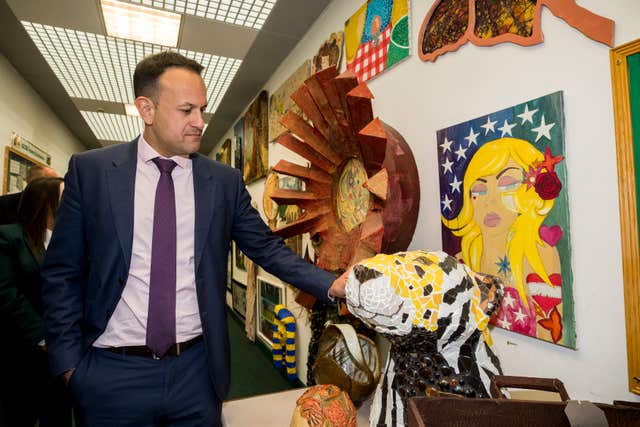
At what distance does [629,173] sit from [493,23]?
59 cm

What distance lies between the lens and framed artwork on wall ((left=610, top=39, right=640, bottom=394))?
0.78 metres

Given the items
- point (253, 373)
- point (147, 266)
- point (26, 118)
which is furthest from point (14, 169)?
point (147, 266)

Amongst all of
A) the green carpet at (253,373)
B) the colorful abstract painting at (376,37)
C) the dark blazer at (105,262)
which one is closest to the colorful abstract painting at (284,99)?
the colorful abstract painting at (376,37)

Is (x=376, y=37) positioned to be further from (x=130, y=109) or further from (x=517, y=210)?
(x=130, y=109)

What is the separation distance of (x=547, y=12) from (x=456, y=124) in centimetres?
38

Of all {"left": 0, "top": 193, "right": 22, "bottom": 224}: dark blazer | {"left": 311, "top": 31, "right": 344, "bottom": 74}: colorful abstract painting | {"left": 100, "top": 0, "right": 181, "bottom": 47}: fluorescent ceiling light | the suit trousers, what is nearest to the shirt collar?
the suit trousers

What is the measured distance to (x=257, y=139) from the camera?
3670 millimetres

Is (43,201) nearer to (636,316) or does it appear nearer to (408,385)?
(408,385)

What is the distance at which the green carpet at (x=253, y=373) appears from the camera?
9.79 ft

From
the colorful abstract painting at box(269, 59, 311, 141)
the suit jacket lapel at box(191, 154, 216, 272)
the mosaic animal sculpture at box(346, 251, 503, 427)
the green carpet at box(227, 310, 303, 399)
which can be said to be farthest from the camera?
the green carpet at box(227, 310, 303, 399)

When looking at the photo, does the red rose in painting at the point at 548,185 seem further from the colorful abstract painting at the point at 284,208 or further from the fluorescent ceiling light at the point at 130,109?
the fluorescent ceiling light at the point at 130,109

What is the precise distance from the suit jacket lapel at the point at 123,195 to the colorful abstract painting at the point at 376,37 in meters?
1.08

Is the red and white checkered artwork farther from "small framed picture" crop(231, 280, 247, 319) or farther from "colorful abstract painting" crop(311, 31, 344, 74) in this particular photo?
"small framed picture" crop(231, 280, 247, 319)

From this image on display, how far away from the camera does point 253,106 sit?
3.80 metres
